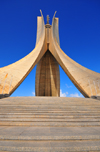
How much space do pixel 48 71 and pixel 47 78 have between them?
3.86ft

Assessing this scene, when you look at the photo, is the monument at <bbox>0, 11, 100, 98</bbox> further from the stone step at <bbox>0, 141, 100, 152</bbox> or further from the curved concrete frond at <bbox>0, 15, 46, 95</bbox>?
the stone step at <bbox>0, 141, 100, 152</bbox>

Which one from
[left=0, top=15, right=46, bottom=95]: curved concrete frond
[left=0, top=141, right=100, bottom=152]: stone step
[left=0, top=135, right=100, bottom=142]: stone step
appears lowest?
[left=0, top=135, right=100, bottom=142]: stone step

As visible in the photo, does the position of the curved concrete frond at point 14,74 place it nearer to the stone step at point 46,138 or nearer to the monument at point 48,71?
the monument at point 48,71

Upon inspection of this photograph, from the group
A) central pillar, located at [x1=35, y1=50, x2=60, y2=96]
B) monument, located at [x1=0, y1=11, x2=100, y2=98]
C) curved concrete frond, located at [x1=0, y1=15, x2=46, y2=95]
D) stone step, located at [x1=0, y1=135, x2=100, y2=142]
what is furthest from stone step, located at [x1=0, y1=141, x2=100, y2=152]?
central pillar, located at [x1=35, y1=50, x2=60, y2=96]

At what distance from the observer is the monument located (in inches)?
292

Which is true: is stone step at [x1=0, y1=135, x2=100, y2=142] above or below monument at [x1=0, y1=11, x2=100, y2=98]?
below

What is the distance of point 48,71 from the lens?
58.5 feet

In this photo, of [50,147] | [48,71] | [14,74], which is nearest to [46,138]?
[50,147]

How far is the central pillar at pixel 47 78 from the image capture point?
1745cm

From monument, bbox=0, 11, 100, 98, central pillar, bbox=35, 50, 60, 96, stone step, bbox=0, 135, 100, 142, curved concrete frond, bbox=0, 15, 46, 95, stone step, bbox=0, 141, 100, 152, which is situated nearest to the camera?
stone step, bbox=0, 141, 100, 152

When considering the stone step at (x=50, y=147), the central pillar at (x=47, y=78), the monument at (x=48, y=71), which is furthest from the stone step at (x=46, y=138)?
the central pillar at (x=47, y=78)

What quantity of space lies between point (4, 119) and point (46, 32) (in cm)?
1411

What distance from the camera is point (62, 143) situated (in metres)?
1.62

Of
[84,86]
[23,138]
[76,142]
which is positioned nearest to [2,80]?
[84,86]
